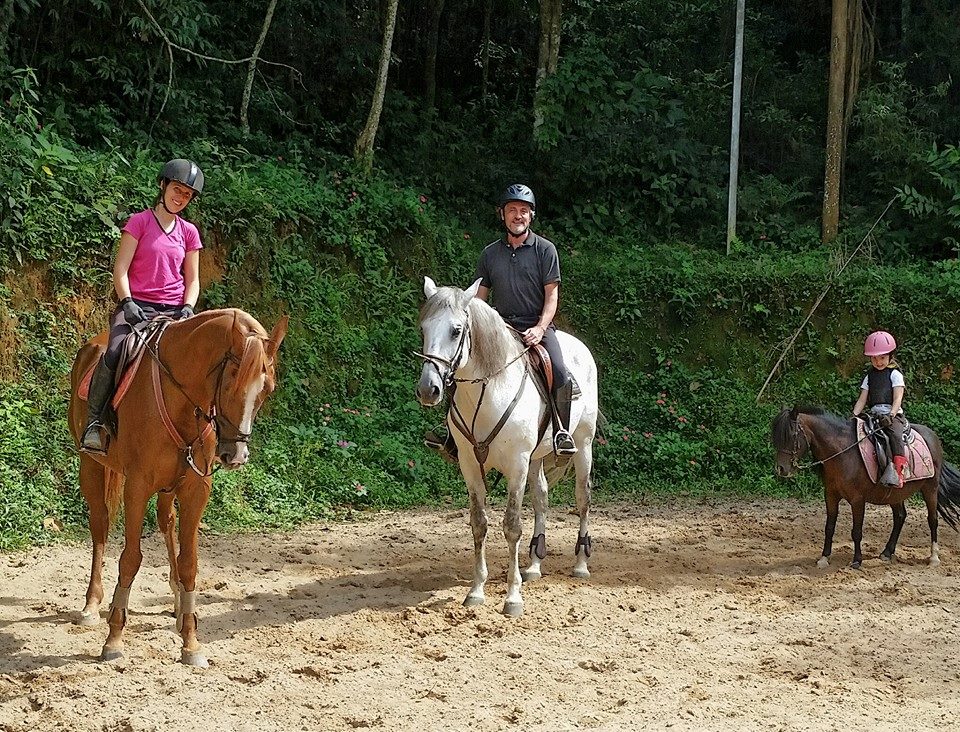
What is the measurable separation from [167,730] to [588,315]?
9.74 meters

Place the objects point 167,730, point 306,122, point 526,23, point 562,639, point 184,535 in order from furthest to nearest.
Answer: point 526,23
point 306,122
point 562,639
point 184,535
point 167,730

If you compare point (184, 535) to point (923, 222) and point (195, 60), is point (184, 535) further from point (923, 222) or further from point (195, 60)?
point (923, 222)

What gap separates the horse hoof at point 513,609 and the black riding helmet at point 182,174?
11.0 ft

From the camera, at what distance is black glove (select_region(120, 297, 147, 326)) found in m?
5.49

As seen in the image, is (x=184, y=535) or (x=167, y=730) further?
(x=184, y=535)

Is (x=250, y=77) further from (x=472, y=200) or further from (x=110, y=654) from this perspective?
(x=110, y=654)

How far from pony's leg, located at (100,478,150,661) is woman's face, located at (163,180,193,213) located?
63.4 inches

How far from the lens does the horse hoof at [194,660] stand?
542 centimetres

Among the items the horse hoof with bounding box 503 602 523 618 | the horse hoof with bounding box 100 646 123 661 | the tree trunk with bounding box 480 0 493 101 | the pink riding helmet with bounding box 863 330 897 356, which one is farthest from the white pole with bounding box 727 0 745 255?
the horse hoof with bounding box 100 646 123 661

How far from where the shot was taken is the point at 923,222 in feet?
49.4

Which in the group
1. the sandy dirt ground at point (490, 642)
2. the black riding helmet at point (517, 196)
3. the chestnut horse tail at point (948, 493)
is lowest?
the sandy dirt ground at point (490, 642)

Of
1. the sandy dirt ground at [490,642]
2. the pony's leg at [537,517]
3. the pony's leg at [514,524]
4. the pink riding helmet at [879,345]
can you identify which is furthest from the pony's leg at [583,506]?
the pink riding helmet at [879,345]

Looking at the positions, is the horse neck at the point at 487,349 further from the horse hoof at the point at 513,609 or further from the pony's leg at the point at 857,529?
the pony's leg at the point at 857,529

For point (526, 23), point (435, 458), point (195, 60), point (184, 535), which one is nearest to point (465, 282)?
point (435, 458)
